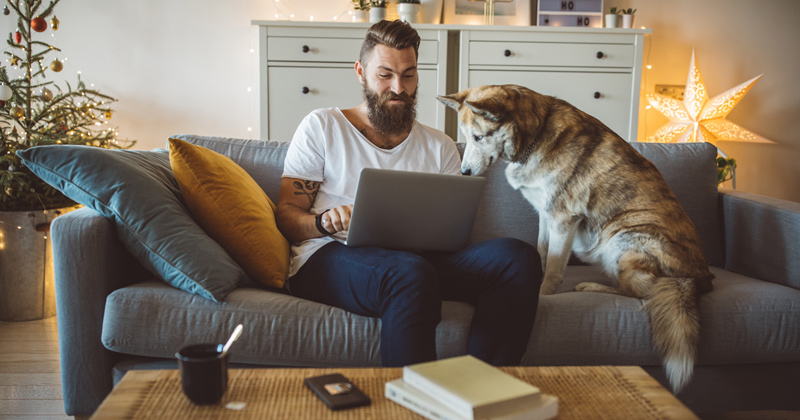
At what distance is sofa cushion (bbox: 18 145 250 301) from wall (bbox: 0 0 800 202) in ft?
7.88

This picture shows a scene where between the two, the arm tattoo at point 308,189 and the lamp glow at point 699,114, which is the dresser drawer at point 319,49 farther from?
the arm tattoo at point 308,189

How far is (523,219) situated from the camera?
211 cm

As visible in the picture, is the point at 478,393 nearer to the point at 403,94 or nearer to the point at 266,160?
the point at 403,94

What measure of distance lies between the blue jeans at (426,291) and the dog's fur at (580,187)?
39cm

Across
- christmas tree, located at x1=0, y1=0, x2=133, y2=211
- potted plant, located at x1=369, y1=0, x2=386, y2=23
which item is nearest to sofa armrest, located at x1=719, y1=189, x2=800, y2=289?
potted plant, located at x1=369, y1=0, x2=386, y2=23

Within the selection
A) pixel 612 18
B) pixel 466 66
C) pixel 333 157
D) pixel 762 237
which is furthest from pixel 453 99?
pixel 612 18

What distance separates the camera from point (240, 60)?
12.2ft

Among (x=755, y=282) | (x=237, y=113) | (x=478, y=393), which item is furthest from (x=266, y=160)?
(x=237, y=113)

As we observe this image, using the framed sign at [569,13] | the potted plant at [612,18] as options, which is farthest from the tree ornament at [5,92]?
the potted plant at [612,18]

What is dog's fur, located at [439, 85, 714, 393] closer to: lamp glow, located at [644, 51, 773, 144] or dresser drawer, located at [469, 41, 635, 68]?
dresser drawer, located at [469, 41, 635, 68]

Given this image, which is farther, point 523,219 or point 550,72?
point 550,72

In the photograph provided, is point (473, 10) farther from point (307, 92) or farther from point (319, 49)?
point (307, 92)

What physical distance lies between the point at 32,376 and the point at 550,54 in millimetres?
2913

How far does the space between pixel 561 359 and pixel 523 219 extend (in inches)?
28.0
